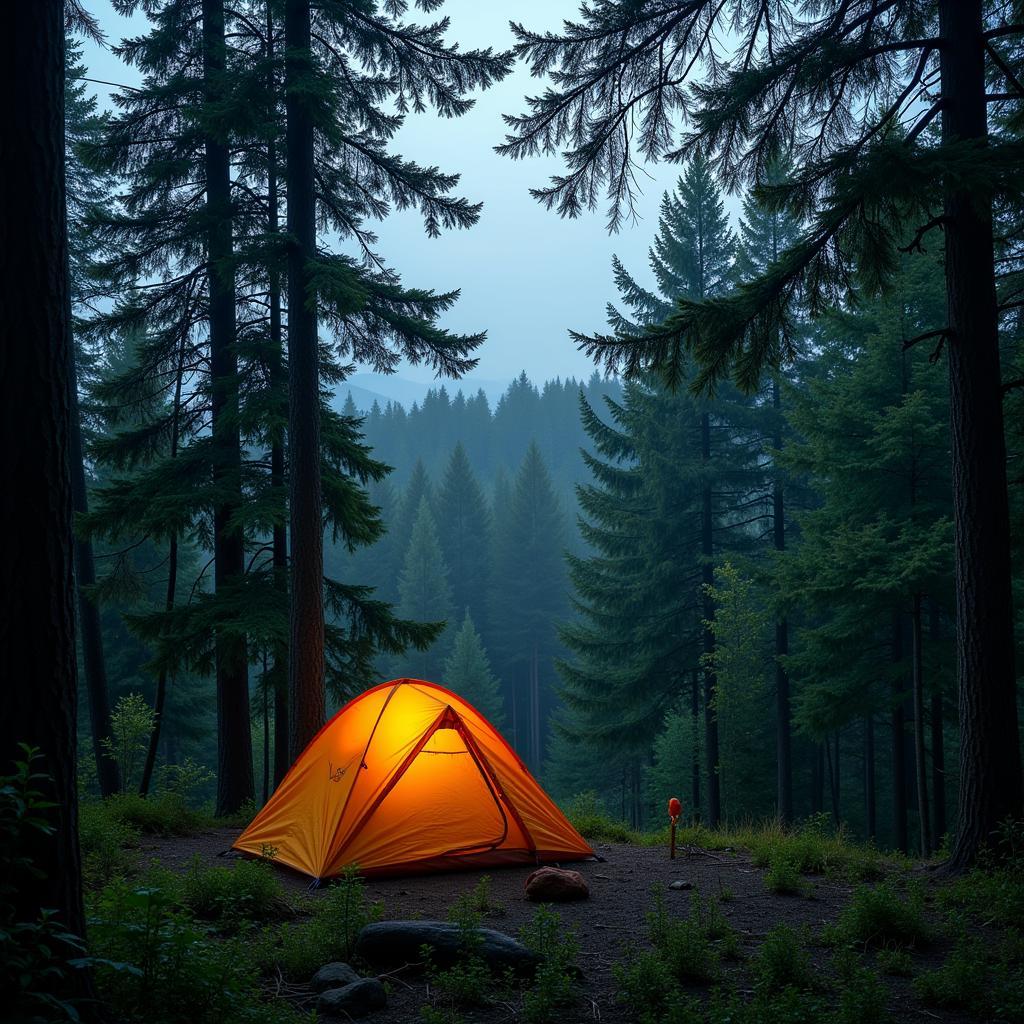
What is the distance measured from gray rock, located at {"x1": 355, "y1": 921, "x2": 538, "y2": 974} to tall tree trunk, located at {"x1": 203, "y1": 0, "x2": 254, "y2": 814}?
6873 mm

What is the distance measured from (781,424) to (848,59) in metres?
16.3

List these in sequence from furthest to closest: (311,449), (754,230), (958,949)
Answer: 1. (754,230)
2. (311,449)
3. (958,949)

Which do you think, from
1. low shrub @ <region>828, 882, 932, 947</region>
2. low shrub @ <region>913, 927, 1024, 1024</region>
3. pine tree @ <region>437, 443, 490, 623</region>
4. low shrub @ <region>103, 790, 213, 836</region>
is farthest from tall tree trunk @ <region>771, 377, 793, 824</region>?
pine tree @ <region>437, 443, 490, 623</region>

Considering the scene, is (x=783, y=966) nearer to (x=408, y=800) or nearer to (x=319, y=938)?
(x=319, y=938)

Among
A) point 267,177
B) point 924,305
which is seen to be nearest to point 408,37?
point 267,177

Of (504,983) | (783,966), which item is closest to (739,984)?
(783,966)

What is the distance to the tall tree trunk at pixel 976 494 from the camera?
715 cm

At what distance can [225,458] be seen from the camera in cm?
1231

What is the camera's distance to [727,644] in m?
20.5

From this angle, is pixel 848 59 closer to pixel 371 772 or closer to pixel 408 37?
pixel 408 37

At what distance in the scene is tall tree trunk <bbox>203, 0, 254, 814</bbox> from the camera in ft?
39.1

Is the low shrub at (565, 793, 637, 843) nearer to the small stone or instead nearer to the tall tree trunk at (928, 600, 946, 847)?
the small stone

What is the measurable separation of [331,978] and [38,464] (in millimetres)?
3285

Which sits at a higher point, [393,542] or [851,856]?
[393,542]
